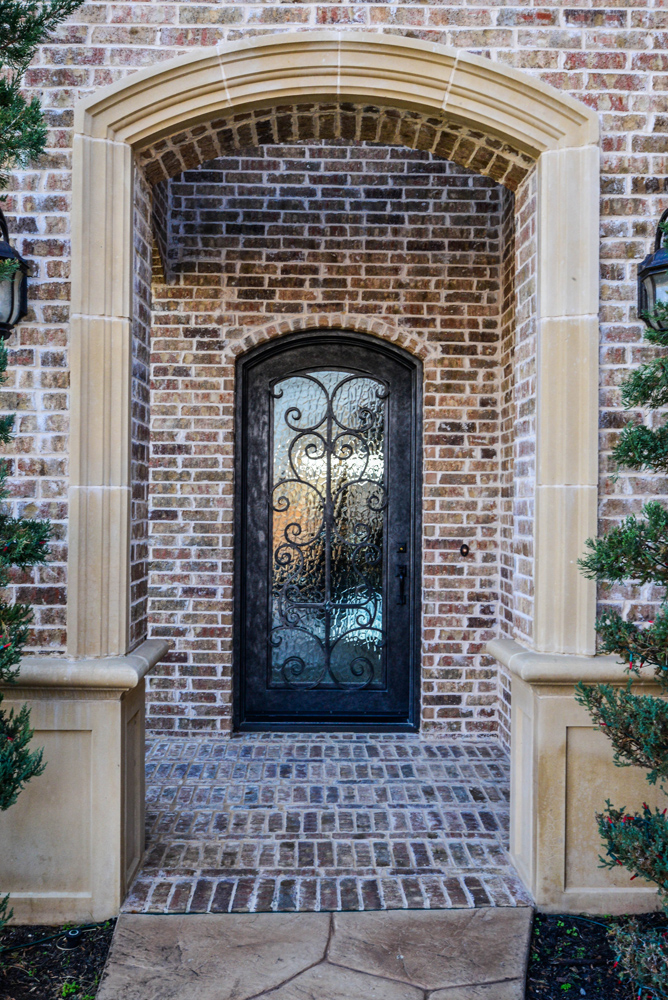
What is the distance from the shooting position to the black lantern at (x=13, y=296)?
2830mm

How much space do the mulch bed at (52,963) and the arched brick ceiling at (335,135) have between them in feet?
9.96

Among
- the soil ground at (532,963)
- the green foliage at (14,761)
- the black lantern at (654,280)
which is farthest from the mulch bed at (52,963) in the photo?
the black lantern at (654,280)

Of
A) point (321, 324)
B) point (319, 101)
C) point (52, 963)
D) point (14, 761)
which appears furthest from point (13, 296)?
point (52, 963)

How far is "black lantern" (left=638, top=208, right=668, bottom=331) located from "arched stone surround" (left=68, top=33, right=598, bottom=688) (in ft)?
0.60

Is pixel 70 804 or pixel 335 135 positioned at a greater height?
pixel 335 135

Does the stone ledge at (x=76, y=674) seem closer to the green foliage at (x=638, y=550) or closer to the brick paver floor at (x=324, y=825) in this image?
the brick paver floor at (x=324, y=825)

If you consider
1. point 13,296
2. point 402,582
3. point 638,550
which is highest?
point 13,296

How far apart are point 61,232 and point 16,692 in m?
1.79

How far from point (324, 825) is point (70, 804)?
4.07 ft

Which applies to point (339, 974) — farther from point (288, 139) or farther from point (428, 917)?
point (288, 139)

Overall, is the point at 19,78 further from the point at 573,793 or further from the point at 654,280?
the point at 573,793

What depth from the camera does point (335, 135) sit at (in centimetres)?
335

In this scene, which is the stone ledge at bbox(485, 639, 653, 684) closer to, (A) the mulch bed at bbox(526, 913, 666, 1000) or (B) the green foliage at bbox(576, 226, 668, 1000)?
(B) the green foliage at bbox(576, 226, 668, 1000)

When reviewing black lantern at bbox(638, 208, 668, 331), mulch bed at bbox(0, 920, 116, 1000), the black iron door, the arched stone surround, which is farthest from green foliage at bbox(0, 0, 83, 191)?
mulch bed at bbox(0, 920, 116, 1000)
